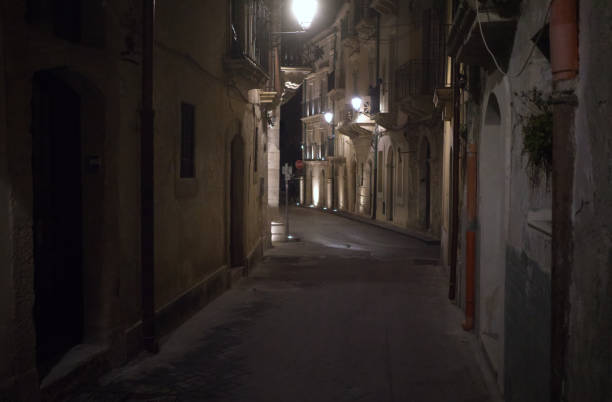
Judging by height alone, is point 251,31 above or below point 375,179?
above

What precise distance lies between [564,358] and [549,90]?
1.80m

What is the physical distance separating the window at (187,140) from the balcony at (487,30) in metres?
3.90

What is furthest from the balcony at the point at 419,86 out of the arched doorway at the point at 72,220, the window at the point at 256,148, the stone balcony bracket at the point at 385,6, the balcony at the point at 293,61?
the arched doorway at the point at 72,220

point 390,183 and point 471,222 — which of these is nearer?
point 471,222

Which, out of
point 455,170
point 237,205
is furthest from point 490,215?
point 237,205

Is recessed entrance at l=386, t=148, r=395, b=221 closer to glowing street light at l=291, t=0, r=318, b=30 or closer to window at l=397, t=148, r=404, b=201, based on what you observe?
window at l=397, t=148, r=404, b=201

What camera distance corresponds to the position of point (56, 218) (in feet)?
19.0

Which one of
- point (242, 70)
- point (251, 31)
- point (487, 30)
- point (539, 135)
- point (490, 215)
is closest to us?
point (539, 135)

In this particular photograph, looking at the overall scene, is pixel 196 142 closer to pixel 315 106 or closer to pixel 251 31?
pixel 251 31

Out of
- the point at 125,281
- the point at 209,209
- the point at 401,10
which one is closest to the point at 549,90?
the point at 125,281

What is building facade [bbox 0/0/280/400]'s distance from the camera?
464 cm

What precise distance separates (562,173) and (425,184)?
70.0ft

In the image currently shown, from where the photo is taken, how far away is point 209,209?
9.73 metres

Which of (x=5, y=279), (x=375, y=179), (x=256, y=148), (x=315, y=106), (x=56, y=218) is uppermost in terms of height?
(x=315, y=106)
